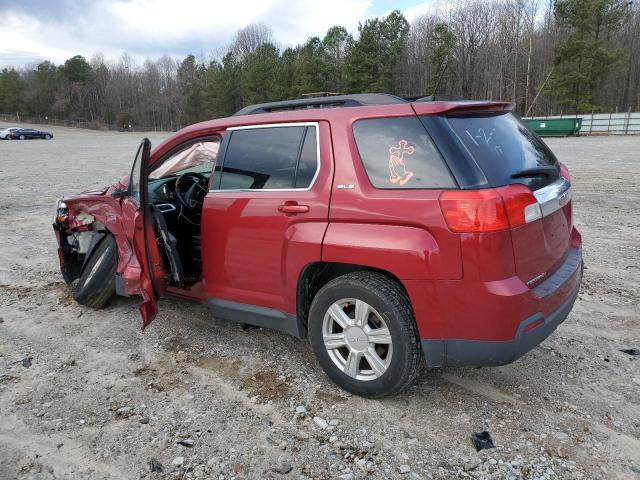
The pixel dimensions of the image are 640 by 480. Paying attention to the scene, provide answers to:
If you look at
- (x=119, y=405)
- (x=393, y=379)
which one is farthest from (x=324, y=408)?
(x=119, y=405)

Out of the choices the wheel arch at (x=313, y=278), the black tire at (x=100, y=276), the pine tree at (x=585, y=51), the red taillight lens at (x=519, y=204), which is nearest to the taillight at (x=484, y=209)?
the red taillight lens at (x=519, y=204)

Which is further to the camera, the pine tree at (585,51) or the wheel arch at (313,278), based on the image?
the pine tree at (585,51)

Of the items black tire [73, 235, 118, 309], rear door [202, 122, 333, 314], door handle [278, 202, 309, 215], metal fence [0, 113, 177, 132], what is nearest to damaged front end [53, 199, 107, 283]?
black tire [73, 235, 118, 309]

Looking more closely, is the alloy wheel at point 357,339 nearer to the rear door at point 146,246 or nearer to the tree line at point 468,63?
the rear door at point 146,246

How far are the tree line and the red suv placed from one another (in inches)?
1645

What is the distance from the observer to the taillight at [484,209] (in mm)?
2604

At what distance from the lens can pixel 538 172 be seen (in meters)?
3.01

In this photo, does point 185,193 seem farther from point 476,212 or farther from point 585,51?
point 585,51

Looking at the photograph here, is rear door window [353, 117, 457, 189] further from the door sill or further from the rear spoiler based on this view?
the door sill

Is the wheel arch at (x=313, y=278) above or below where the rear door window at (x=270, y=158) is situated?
below

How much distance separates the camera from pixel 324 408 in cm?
314

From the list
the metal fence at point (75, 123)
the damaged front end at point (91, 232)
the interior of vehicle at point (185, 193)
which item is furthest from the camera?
Result: the metal fence at point (75, 123)

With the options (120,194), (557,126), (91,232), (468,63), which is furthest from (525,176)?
(468,63)

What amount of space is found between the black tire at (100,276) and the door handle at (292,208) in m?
2.04
